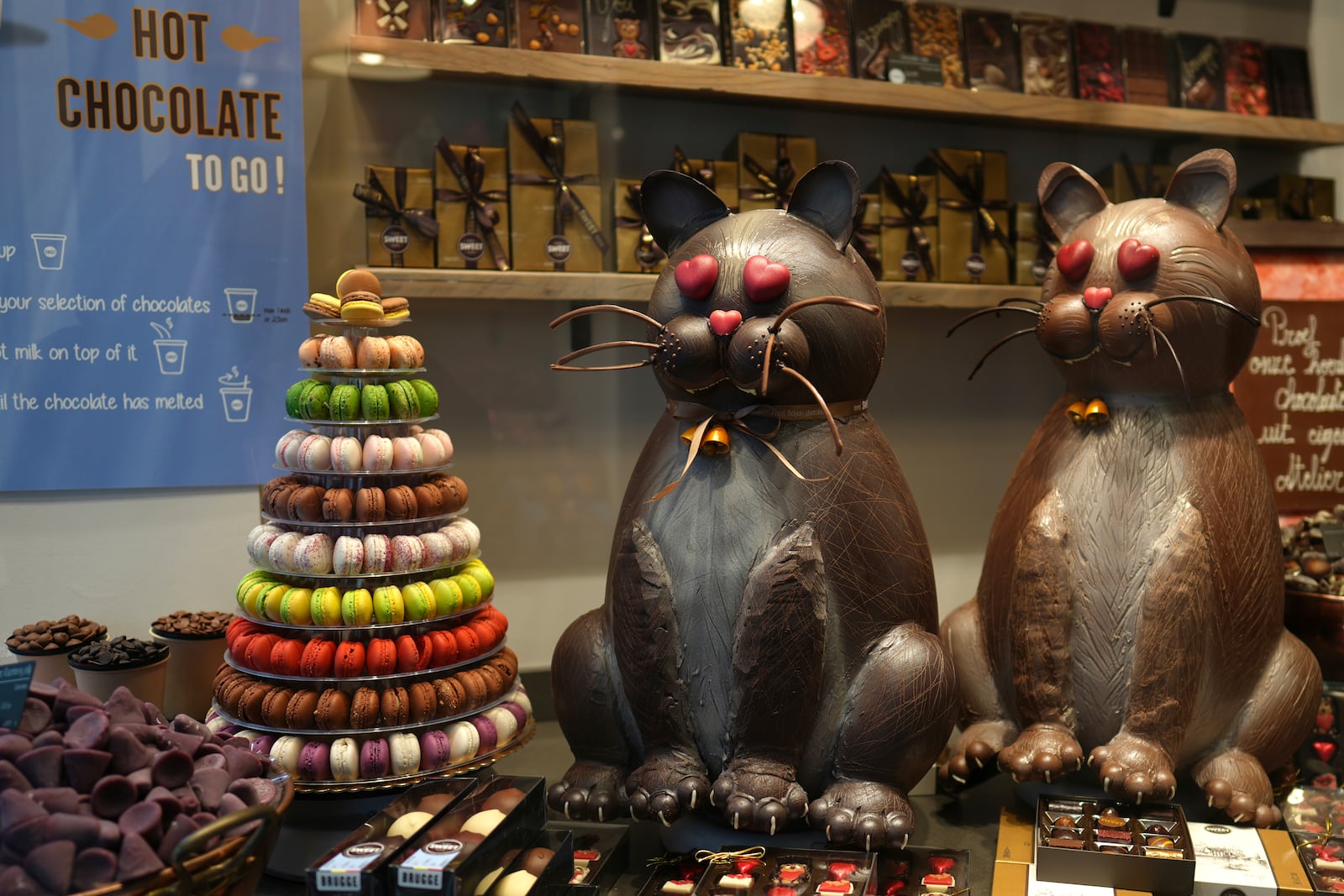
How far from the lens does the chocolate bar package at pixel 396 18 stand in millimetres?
1902

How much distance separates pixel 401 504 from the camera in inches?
59.9

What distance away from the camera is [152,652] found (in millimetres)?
1704

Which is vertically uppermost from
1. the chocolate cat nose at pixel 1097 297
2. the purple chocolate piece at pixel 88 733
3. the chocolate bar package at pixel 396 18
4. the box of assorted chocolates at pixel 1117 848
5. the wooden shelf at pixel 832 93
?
the chocolate bar package at pixel 396 18

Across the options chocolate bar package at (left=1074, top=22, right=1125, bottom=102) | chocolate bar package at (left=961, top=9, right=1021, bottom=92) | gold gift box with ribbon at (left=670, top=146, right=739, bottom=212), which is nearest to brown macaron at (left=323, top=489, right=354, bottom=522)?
gold gift box with ribbon at (left=670, top=146, right=739, bottom=212)

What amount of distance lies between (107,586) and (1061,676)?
1535mm

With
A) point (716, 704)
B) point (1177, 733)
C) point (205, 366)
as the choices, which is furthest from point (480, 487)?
point (1177, 733)

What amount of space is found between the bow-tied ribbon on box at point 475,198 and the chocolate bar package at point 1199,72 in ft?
4.91

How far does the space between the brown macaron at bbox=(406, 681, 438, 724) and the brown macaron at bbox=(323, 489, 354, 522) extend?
24 cm

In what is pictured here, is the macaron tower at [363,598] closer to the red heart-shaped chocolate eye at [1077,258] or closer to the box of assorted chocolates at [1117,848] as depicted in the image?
the box of assorted chocolates at [1117,848]

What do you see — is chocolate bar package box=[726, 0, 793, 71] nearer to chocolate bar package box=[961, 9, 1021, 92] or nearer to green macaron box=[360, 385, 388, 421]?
chocolate bar package box=[961, 9, 1021, 92]

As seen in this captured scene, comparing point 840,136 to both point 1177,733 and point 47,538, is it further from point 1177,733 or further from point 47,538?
point 47,538

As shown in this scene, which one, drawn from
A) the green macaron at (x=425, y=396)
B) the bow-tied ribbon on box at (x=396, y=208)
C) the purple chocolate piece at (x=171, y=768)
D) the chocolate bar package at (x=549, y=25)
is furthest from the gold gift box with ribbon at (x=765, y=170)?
the purple chocolate piece at (x=171, y=768)

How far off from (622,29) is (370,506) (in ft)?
3.44

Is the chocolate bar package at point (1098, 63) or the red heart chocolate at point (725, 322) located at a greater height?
the chocolate bar package at point (1098, 63)
